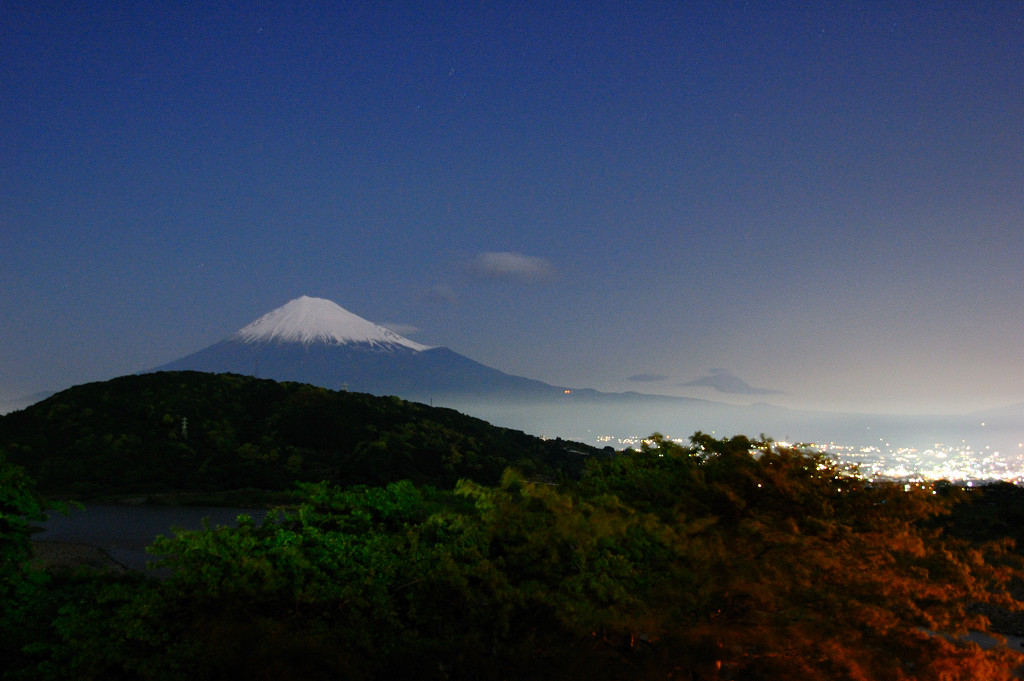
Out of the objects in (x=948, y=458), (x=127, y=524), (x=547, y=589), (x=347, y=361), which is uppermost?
(x=347, y=361)

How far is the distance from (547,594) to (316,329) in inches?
7148

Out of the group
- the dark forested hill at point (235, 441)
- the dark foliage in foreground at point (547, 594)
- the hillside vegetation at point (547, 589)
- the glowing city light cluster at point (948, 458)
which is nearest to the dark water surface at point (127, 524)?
the dark forested hill at point (235, 441)

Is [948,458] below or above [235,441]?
below

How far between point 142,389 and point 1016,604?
54653mm

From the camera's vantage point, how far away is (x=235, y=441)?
41750 mm

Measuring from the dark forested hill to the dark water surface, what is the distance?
459cm

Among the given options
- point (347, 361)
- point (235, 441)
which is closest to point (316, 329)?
point (347, 361)

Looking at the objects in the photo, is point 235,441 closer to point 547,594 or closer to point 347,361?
point 547,594

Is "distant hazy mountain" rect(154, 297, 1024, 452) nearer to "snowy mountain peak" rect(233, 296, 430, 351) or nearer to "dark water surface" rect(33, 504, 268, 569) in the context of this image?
"snowy mountain peak" rect(233, 296, 430, 351)

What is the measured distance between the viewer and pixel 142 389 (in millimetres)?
48656

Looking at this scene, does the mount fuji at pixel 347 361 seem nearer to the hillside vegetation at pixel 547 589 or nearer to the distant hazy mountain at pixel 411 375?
the distant hazy mountain at pixel 411 375

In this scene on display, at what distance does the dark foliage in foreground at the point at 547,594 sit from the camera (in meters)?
5.89

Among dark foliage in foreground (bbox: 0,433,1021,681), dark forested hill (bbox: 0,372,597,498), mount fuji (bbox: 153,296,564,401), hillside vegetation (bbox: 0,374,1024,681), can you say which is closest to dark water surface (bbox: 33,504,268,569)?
dark forested hill (bbox: 0,372,597,498)

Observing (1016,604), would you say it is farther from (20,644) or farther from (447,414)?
(447,414)
